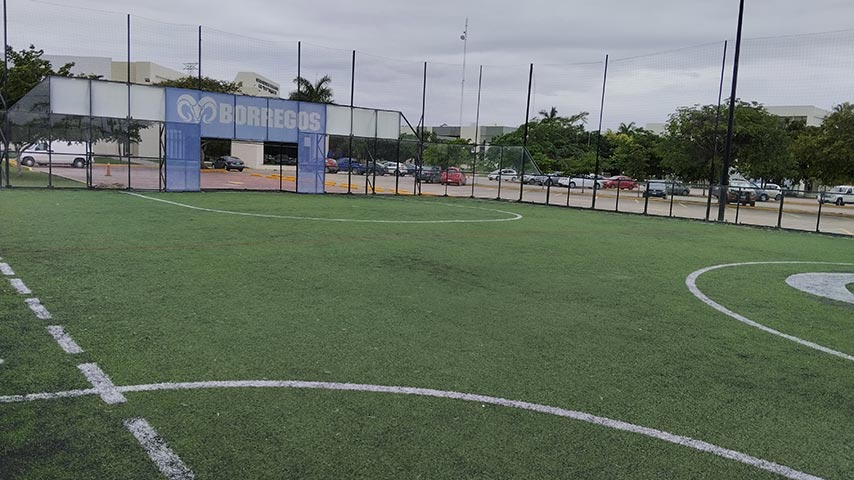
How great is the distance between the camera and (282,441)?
138 inches

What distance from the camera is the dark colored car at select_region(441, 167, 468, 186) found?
29750 millimetres

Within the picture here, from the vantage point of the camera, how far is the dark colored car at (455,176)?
29.8 meters

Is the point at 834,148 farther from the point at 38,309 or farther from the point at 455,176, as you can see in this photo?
the point at 38,309

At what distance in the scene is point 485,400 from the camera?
425 centimetres

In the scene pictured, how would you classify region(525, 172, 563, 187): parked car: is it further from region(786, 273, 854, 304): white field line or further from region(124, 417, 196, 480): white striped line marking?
region(124, 417, 196, 480): white striped line marking

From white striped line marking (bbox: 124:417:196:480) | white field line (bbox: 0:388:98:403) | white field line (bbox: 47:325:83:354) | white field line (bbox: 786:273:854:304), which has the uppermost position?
white field line (bbox: 786:273:854:304)

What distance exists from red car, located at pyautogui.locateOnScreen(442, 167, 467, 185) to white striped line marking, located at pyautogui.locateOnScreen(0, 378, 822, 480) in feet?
84.1

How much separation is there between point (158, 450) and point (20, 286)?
14.9 ft

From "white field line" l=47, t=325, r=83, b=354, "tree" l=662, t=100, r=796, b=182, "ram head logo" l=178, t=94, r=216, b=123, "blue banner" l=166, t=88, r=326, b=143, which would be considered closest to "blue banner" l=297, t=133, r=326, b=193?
"blue banner" l=166, t=88, r=326, b=143

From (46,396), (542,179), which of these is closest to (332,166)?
(542,179)

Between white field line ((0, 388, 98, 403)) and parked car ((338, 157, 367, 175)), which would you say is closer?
white field line ((0, 388, 98, 403))

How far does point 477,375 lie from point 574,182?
51.0 meters

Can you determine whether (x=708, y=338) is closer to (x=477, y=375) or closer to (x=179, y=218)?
(x=477, y=375)

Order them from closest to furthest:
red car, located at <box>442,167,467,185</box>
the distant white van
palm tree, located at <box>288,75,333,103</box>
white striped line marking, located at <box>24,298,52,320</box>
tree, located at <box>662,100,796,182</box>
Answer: white striped line marking, located at <box>24,298,52,320</box>
the distant white van
red car, located at <box>442,167,467,185</box>
palm tree, located at <box>288,75,333,103</box>
tree, located at <box>662,100,796,182</box>
